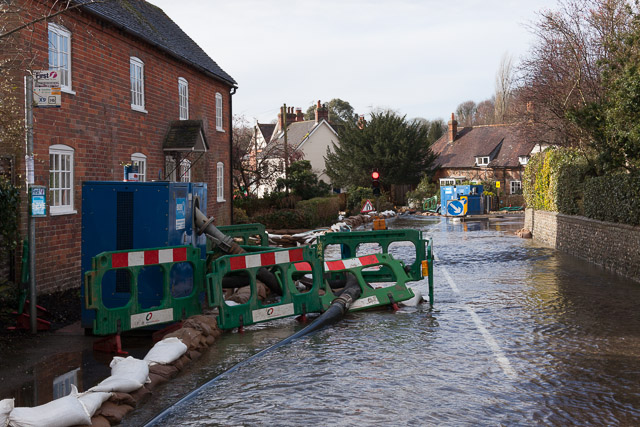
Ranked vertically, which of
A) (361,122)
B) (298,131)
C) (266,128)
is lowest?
(298,131)

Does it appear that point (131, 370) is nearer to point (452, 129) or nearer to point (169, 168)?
point (169, 168)

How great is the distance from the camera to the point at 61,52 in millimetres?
13875

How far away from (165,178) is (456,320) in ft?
40.0

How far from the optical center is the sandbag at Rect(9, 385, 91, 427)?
16.3 feet

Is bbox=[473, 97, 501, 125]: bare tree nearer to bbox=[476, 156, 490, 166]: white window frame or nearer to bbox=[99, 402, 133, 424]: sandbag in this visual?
bbox=[476, 156, 490, 166]: white window frame

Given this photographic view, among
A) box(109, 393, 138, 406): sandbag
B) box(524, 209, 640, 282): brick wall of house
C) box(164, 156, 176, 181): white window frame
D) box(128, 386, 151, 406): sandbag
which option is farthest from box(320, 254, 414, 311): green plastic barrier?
box(164, 156, 176, 181): white window frame

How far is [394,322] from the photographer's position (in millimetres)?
9688

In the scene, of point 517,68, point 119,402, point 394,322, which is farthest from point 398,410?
point 517,68

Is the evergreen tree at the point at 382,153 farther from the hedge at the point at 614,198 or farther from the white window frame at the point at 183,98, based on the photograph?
the hedge at the point at 614,198

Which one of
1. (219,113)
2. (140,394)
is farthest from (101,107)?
(140,394)

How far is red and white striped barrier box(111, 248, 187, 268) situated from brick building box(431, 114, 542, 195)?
182ft

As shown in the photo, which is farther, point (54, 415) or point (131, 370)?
point (131, 370)

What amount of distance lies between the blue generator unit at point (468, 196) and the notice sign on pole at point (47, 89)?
110 ft

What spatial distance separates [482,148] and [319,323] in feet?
198
